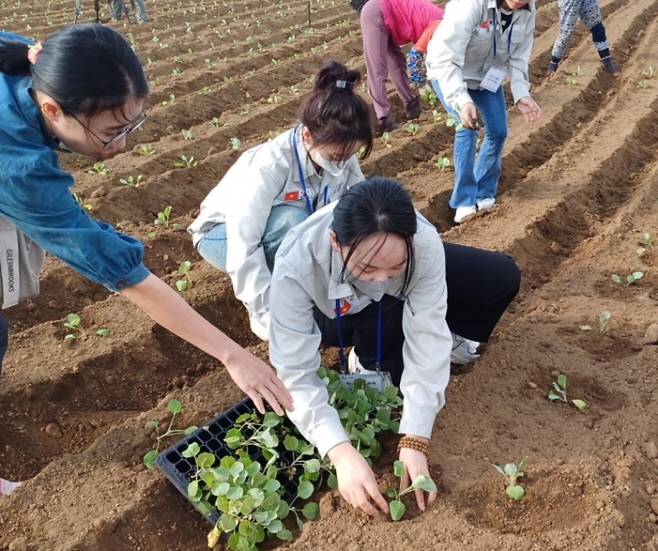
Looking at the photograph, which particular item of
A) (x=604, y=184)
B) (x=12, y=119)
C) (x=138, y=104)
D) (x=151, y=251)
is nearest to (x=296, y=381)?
(x=138, y=104)

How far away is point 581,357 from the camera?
3.03 metres

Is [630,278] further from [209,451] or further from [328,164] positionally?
[209,451]

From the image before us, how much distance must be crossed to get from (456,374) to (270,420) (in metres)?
0.92

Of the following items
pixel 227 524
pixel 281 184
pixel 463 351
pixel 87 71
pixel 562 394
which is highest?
pixel 87 71

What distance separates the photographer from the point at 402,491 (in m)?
2.17

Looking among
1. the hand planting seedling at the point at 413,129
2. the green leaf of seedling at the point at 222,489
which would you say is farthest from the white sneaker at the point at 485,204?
the green leaf of seedling at the point at 222,489

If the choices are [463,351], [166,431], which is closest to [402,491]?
[463,351]

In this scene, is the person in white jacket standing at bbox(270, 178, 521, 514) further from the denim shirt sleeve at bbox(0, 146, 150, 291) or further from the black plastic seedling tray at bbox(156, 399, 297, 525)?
the denim shirt sleeve at bbox(0, 146, 150, 291)

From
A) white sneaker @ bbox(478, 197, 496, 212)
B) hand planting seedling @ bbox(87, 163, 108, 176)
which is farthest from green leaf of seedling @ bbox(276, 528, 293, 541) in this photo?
hand planting seedling @ bbox(87, 163, 108, 176)

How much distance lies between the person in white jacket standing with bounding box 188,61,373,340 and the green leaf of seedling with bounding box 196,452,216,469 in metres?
0.73

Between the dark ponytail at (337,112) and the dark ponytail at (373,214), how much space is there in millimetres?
652

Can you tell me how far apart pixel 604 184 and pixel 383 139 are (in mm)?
1852

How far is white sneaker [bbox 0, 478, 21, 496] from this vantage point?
7.84 feet

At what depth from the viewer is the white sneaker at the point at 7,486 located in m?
2.39
